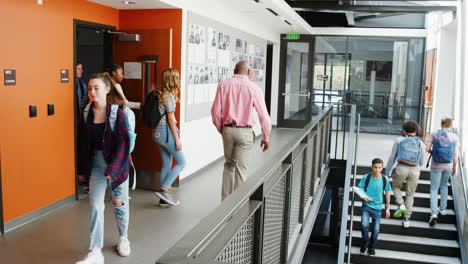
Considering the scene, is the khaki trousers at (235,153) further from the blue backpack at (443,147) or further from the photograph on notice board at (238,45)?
the photograph on notice board at (238,45)

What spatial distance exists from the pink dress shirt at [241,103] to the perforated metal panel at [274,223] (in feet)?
5.70

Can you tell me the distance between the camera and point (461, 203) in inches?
332

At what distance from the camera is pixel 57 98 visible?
5.15 m

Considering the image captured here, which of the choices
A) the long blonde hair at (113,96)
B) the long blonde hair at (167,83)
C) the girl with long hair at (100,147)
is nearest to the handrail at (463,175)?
the long blonde hair at (167,83)

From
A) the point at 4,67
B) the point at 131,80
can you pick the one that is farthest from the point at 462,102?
the point at 4,67

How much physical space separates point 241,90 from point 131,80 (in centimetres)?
201

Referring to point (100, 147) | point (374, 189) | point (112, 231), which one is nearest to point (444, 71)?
point (374, 189)

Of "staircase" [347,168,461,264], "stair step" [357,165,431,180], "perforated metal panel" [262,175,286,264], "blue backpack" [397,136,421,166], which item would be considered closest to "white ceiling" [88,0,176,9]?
"perforated metal panel" [262,175,286,264]

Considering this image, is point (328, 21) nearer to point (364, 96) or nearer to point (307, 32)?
point (307, 32)

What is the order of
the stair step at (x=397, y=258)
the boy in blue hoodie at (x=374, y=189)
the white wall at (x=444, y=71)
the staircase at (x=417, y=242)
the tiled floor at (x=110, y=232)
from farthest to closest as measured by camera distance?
the white wall at (x=444, y=71) → the staircase at (x=417, y=242) → the stair step at (x=397, y=258) → the boy in blue hoodie at (x=374, y=189) → the tiled floor at (x=110, y=232)

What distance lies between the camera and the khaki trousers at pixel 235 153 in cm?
490

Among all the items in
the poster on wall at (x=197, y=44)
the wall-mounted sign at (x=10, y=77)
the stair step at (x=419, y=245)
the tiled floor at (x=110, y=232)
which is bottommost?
the stair step at (x=419, y=245)

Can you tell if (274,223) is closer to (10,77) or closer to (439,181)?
(10,77)

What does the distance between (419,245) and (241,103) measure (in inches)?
248
